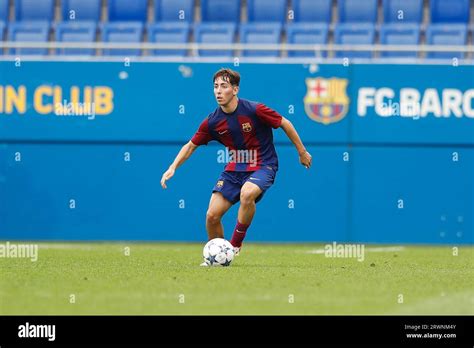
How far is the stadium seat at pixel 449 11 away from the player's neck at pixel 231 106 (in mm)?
Result: 8935

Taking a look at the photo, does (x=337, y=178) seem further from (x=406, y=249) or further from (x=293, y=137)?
(x=293, y=137)

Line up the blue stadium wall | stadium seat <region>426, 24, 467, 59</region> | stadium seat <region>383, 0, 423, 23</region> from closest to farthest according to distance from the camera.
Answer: the blue stadium wall, stadium seat <region>426, 24, 467, 59</region>, stadium seat <region>383, 0, 423, 23</region>

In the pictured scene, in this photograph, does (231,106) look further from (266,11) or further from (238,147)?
(266,11)

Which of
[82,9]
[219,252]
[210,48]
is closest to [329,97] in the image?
[210,48]

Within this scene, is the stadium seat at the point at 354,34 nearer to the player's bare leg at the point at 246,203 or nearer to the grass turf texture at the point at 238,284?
the grass turf texture at the point at 238,284

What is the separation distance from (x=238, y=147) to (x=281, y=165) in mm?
4784

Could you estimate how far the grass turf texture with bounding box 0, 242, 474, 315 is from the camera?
388 inches

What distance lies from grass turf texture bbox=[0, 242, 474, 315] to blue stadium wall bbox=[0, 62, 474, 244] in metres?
2.34

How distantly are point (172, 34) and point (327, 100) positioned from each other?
3892 mm

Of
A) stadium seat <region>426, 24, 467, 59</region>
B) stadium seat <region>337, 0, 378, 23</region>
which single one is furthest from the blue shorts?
stadium seat <region>337, 0, 378, 23</region>

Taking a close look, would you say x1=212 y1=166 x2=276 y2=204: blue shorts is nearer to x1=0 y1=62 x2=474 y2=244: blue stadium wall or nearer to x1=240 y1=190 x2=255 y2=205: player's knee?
x1=240 y1=190 x2=255 y2=205: player's knee

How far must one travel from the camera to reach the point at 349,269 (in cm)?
1358
